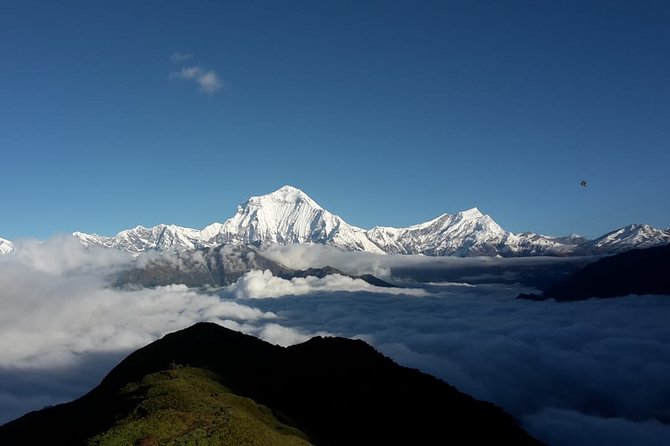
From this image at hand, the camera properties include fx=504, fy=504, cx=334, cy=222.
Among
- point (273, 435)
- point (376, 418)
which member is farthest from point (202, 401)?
point (376, 418)

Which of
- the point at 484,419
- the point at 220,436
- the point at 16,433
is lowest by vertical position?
the point at 484,419

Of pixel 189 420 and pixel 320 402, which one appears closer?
pixel 189 420

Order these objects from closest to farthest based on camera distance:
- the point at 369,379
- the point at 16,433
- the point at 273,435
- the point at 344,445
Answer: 1. the point at 273,435
2. the point at 344,445
3. the point at 16,433
4. the point at 369,379

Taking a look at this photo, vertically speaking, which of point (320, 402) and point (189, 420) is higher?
point (189, 420)

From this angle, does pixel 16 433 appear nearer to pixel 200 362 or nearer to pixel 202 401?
pixel 200 362

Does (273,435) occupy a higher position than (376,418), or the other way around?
(273,435)
